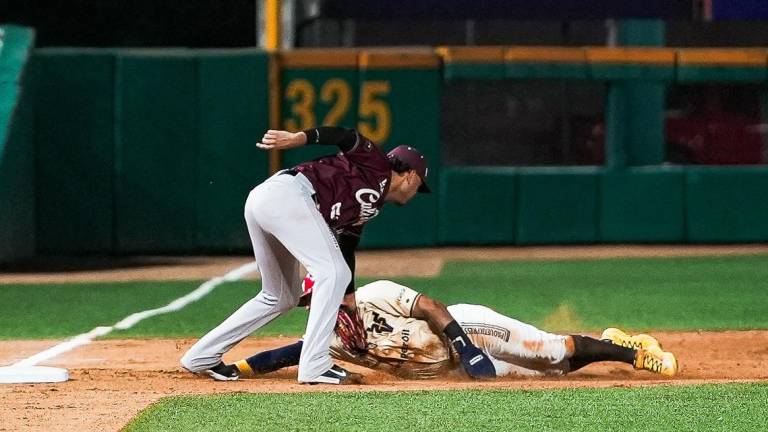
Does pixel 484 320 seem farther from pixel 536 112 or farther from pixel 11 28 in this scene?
pixel 536 112

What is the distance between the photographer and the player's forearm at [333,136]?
6.53 m

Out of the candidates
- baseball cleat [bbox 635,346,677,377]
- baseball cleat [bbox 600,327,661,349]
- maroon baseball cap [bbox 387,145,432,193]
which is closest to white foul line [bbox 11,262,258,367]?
maroon baseball cap [bbox 387,145,432,193]

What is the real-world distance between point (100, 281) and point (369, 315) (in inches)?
240

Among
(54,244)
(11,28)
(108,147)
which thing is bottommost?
(54,244)

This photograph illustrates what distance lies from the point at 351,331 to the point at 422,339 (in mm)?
337

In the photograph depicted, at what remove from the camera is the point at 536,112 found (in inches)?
824

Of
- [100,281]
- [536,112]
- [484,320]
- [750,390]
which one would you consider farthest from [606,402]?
[536,112]

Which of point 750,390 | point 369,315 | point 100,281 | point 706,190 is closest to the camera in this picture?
point 750,390

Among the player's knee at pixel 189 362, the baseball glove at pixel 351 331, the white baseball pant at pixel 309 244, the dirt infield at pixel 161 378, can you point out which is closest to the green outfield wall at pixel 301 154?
the dirt infield at pixel 161 378

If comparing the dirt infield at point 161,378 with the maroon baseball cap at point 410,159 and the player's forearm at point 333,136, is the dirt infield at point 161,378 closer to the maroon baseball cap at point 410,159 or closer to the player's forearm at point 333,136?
the maroon baseball cap at point 410,159

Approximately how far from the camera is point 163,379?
23.1ft

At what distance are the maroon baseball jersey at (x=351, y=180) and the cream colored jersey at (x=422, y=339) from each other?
1.35ft

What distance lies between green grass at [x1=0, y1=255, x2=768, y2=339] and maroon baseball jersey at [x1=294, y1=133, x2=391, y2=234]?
254cm

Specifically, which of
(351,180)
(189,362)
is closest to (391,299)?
(351,180)
